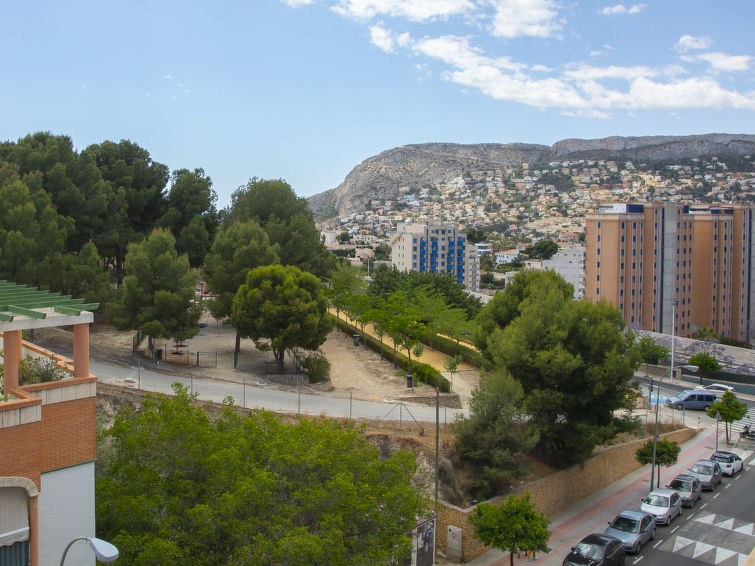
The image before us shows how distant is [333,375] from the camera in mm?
35438

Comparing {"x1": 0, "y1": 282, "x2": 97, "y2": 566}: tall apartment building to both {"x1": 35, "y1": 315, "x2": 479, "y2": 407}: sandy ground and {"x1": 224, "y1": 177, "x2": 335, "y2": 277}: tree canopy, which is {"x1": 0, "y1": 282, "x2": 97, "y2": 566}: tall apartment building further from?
{"x1": 224, "y1": 177, "x2": 335, "y2": 277}: tree canopy

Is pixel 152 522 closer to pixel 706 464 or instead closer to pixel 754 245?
pixel 706 464

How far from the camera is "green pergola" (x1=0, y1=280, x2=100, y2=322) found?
1107cm

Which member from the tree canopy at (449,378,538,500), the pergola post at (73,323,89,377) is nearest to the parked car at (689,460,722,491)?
the tree canopy at (449,378,538,500)

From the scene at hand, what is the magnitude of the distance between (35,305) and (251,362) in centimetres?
2337

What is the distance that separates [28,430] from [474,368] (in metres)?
32.8

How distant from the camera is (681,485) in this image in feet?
86.8

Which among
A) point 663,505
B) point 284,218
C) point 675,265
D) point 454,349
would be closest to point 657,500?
point 663,505

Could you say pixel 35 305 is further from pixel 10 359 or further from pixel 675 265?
pixel 675 265

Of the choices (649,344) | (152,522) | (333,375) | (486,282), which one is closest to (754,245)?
(649,344)

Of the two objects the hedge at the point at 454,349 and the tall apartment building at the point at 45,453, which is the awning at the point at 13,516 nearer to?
the tall apartment building at the point at 45,453

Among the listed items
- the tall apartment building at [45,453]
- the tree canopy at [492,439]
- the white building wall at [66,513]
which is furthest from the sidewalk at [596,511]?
the tall apartment building at [45,453]

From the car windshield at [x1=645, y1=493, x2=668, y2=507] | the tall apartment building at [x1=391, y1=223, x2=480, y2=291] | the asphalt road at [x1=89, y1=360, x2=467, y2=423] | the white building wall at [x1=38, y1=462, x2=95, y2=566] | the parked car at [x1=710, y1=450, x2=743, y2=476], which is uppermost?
the tall apartment building at [x1=391, y1=223, x2=480, y2=291]

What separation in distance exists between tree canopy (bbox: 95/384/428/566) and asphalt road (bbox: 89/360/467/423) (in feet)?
31.8
